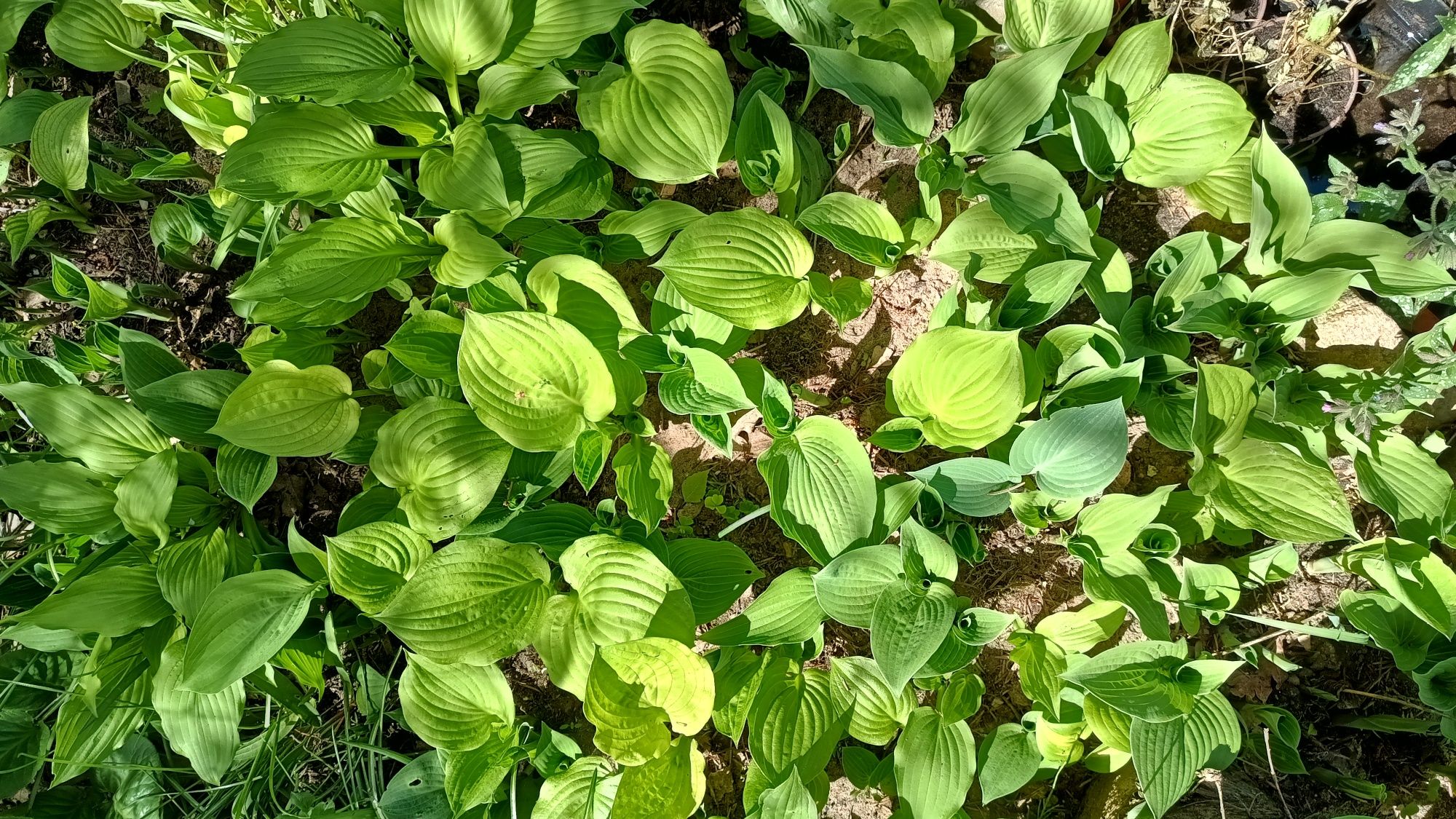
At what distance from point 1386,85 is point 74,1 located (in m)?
2.83

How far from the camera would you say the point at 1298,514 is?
1.40 meters

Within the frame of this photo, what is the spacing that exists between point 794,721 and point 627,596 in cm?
42

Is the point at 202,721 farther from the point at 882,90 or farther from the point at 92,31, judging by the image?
the point at 882,90

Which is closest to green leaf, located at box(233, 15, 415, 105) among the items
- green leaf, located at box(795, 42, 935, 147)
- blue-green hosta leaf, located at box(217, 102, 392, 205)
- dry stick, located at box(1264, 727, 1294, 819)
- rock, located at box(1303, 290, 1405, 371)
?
blue-green hosta leaf, located at box(217, 102, 392, 205)

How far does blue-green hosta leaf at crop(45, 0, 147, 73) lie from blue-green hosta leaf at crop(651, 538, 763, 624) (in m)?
1.71

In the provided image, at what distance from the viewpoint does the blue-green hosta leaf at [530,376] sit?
135 cm

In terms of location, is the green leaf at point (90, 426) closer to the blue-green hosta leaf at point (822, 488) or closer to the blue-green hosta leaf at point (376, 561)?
the blue-green hosta leaf at point (376, 561)

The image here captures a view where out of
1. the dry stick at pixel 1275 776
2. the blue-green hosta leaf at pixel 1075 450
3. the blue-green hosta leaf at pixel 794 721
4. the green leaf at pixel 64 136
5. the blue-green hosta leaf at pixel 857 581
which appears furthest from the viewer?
the green leaf at pixel 64 136

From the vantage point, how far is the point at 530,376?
1388 mm

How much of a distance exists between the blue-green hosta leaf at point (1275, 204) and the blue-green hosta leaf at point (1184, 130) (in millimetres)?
65

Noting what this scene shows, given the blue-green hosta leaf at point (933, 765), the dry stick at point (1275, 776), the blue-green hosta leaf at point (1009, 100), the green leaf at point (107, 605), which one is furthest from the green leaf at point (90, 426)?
the dry stick at point (1275, 776)

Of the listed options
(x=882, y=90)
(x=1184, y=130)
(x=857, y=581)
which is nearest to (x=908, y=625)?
(x=857, y=581)

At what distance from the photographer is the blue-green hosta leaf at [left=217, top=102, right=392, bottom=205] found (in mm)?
1487

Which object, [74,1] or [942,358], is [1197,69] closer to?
[942,358]
